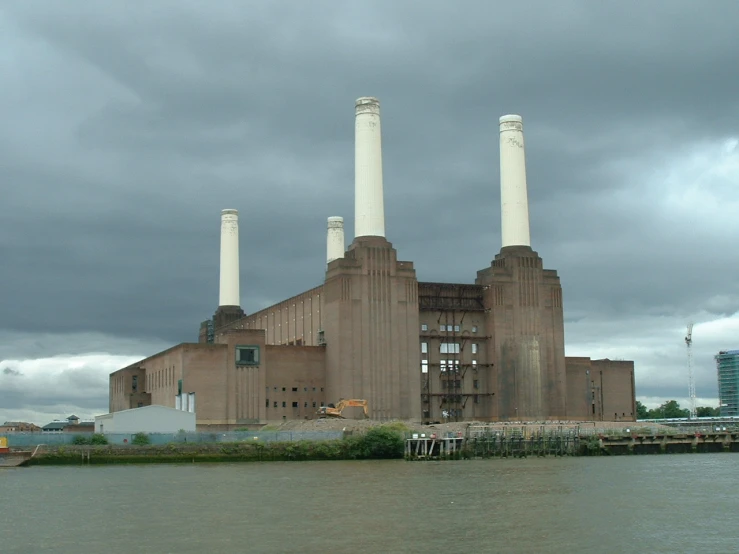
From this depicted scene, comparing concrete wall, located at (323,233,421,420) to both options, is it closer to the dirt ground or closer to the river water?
the dirt ground

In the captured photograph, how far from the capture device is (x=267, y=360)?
117 m

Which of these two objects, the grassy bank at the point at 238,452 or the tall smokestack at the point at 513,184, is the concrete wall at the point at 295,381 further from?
the tall smokestack at the point at 513,184

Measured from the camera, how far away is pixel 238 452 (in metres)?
93.1

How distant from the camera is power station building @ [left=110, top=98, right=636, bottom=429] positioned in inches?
4476

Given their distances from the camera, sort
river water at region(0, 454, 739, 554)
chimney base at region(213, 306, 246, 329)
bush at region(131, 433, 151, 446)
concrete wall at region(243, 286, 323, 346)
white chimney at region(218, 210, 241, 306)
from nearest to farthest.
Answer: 1. river water at region(0, 454, 739, 554)
2. bush at region(131, 433, 151, 446)
3. concrete wall at region(243, 286, 323, 346)
4. white chimney at region(218, 210, 241, 306)
5. chimney base at region(213, 306, 246, 329)

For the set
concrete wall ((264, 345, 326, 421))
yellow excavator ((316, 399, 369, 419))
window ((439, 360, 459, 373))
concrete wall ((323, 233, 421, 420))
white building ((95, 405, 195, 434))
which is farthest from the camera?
window ((439, 360, 459, 373))

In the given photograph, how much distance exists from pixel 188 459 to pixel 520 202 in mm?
48111

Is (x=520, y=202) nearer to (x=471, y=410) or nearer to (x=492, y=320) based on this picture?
(x=492, y=320)

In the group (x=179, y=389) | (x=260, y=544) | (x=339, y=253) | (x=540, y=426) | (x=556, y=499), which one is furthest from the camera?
(x=339, y=253)

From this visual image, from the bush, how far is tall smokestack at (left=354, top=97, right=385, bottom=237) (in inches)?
1247

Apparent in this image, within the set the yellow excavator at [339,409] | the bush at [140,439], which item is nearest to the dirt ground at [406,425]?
the yellow excavator at [339,409]

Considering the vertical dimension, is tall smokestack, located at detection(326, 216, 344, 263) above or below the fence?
above

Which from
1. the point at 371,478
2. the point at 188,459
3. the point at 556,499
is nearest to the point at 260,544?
the point at 556,499

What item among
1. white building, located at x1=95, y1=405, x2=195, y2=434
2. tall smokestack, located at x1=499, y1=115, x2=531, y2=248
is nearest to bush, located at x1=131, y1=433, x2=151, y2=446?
Result: white building, located at x1=95, y1=405, x2=195, y2=434
